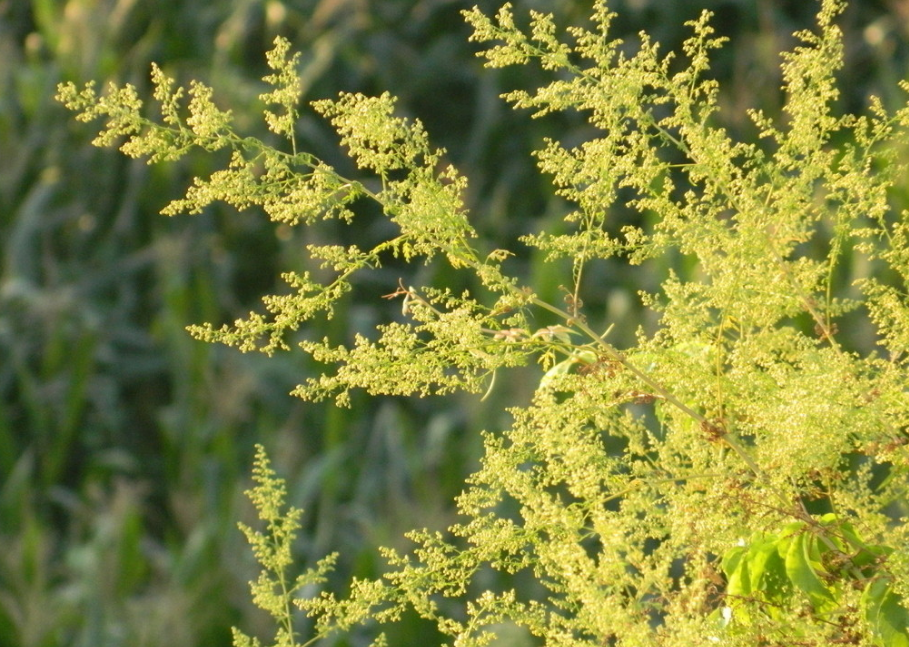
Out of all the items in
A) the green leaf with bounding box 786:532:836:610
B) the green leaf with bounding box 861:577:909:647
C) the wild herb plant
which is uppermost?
the wild herb plant

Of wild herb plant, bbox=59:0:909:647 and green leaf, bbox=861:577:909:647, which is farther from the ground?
wild herb plant, bbox=59:0:909:647

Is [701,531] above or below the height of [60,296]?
below

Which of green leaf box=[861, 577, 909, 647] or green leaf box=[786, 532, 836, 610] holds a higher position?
green leaf box=[786, 532, 836, 610]

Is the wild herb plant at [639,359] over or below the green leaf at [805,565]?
over

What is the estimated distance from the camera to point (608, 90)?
17.9 inches

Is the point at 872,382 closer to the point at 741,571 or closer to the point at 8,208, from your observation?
the point at 741,571

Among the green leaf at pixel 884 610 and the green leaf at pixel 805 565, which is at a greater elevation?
the green leaf at pixel 805 565

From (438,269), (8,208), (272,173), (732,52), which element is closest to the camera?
(272,173)

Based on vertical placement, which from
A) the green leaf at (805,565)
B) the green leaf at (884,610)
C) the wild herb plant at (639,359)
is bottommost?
the green leaf at (884,610)

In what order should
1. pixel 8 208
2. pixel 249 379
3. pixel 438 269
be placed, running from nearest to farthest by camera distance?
pixel 438 269, pixel 249 379, pixel 8 208

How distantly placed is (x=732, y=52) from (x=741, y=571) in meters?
1.88

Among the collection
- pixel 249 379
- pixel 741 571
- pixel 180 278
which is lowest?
pixel 741 571

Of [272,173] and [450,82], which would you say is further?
[450,82]

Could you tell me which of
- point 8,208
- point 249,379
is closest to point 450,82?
point 249,379
